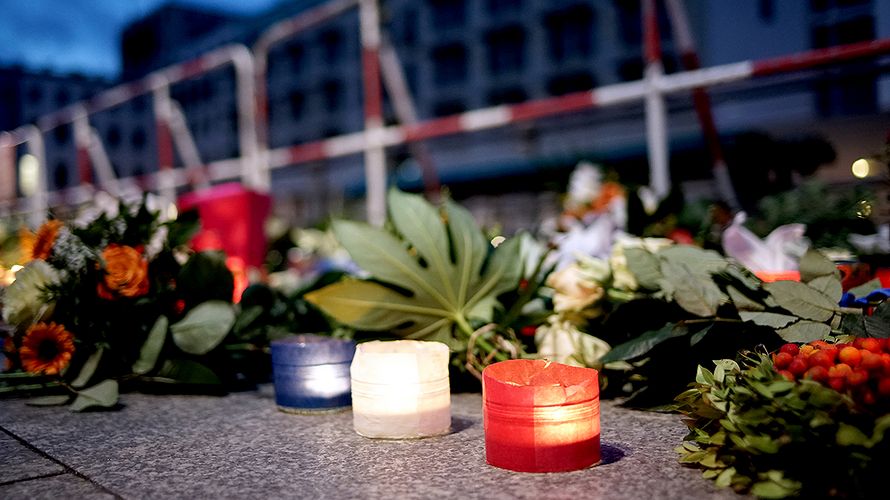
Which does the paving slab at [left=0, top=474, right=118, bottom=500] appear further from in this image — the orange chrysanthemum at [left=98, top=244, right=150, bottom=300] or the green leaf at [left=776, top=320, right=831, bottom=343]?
the green leaf at [left=776, top=320, right=831, bottom=343]

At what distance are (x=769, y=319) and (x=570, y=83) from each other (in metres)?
25.4

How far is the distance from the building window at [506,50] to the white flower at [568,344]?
26.2m

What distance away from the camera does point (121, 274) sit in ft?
4.65

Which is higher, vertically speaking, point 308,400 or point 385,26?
point 385,26

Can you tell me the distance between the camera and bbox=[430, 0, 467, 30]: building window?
2798cm

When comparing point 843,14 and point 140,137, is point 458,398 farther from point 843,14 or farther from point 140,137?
point 140,137

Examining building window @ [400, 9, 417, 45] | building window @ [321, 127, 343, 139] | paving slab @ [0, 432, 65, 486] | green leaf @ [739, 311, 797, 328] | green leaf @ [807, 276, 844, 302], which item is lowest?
paving slab @ [0, 432, 65, 486]

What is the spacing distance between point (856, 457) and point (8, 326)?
1488mm

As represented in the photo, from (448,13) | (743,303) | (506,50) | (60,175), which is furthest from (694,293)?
(60,175)

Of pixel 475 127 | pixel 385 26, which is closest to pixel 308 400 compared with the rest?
pixel 475 127

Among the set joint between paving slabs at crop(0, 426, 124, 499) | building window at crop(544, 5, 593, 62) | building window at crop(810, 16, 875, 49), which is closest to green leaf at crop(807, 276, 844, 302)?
joint between paving slabs at crop(0, 426, 124, 499)

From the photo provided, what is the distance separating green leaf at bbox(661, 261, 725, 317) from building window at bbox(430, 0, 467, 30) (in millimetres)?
28098

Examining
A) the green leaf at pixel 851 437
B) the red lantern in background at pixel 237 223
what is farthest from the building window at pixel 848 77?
the red lantern in background at pixel 237 223

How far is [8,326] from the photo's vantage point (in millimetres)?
1459
